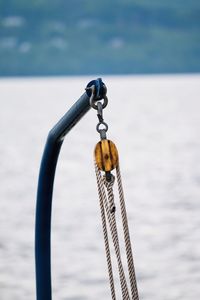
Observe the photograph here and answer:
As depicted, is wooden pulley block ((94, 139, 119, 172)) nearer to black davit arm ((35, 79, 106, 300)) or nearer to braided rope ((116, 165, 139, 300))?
braided rope ((116, 165, 139, 300))

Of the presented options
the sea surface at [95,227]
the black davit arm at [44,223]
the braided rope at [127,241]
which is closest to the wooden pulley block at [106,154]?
the braided rope at [127,241]

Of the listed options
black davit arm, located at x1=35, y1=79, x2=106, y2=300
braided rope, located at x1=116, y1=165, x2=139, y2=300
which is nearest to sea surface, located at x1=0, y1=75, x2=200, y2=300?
black davit arm, located at x1=35, y1=79, x2=106, y2=300

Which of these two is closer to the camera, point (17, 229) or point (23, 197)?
point (17, 229)

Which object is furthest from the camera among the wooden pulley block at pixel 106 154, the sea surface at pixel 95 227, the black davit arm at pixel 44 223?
the sea surface at pixel 95 227

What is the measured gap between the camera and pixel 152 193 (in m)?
13.3

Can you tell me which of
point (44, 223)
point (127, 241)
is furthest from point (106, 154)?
point (44, 223)

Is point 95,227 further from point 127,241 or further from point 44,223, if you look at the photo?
point 127,241

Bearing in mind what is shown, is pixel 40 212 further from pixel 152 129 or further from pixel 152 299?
pixel 152 129

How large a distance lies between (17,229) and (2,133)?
79.7 ft

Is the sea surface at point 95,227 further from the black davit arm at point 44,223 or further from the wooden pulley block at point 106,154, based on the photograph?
the wooden pulley block at point 106,154

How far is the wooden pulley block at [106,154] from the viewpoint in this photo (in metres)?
2.78

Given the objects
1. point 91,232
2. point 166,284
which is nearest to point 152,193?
point 91,232

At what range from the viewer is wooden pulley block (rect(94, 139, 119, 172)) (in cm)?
278

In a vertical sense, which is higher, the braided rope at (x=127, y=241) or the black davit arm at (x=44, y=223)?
the black davit arm at (x=44, y=223)
